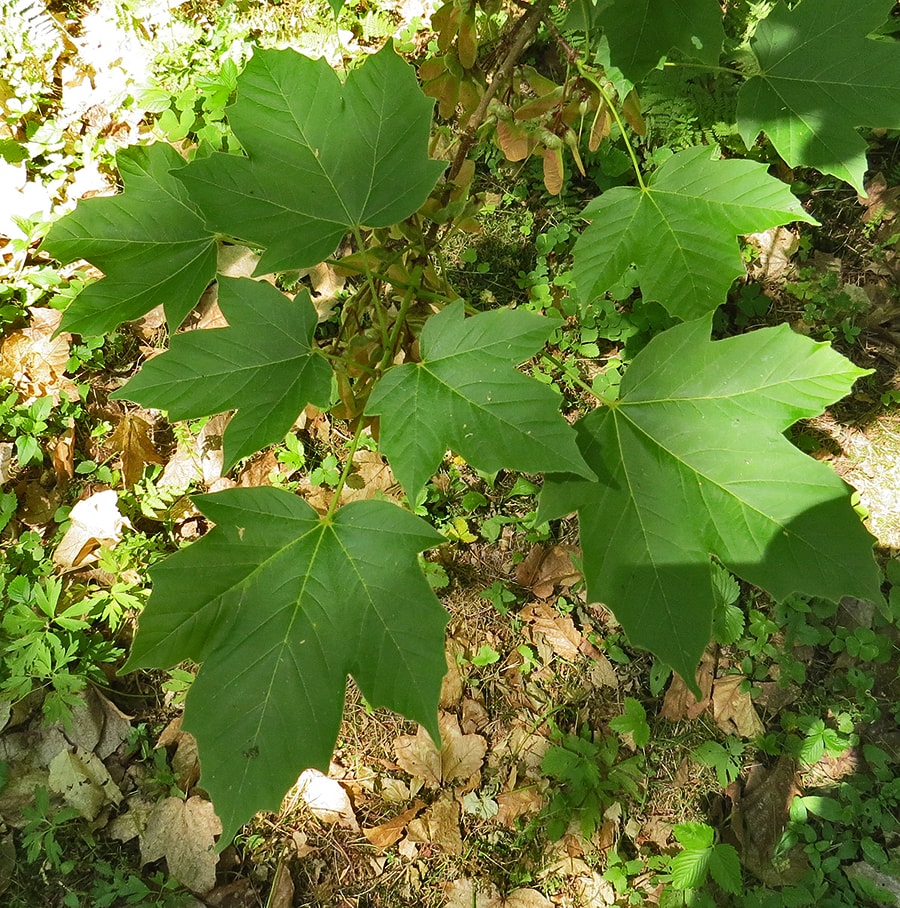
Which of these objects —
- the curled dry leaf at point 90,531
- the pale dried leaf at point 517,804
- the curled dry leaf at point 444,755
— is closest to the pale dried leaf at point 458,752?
the curled dry leaf at point 444,755

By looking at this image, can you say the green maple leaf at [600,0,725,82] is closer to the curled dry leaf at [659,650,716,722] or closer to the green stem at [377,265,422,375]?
the green stem at [377,265,422,375]

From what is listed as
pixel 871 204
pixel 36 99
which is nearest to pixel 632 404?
pixel 871 204

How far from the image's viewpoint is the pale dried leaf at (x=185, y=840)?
6.91 ft

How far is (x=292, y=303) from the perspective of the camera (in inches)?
46.0

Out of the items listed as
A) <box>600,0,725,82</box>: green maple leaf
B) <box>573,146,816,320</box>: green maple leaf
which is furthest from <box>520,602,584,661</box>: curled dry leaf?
<box>600,0,725,82</box>: green maple leaf

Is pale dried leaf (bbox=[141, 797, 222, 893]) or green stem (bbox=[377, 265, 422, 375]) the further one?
pale dried leaf (bbox=[141, 797, 222, 893])

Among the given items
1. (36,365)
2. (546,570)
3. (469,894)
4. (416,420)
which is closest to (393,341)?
(416,420)

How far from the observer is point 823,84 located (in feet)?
4.59

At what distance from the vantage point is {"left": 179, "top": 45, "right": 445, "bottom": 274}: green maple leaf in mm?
1159

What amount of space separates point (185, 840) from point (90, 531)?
3.41 feet

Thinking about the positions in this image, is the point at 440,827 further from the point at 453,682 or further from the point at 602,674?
the point at 602,674

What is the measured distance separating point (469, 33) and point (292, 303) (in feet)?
2.39

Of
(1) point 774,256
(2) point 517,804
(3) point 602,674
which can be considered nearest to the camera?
(2) point 517,804

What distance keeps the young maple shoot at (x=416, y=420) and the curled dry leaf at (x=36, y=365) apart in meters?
1.38
